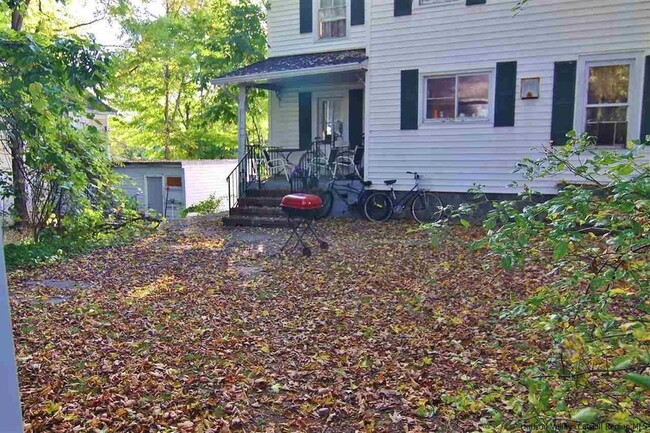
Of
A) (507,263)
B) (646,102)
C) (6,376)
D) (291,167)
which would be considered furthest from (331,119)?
(6,376)

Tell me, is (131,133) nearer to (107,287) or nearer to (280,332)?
(107,287)

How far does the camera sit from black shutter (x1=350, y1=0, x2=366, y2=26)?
12488 millimetres

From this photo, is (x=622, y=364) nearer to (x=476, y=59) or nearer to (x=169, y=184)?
(x=476, y=59)

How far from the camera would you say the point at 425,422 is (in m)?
3.16

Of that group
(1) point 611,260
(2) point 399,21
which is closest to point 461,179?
(2) point 399,21

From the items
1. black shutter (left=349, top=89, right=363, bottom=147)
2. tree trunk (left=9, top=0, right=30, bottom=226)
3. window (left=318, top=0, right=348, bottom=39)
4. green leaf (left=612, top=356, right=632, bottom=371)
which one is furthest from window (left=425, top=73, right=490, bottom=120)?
green leaf (left=612, top=356, right=632, bottom=371)

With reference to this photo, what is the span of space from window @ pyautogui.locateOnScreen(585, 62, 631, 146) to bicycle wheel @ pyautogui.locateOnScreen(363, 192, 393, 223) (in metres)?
4.23

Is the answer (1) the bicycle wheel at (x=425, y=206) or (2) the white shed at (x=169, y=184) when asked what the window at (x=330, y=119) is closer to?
(1) the bicycle wheel at (x=425, y=206)

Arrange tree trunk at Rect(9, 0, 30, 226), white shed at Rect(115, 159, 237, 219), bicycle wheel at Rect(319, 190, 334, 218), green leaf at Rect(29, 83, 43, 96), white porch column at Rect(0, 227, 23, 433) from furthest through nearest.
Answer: white shed at Rect(115, 159, 237, 219) < bicycle wheel at Rect(319, 190, 334, 218) < tree trunk at Rect(9, 0, 30, 226) < green leaf at Rect(29, 83, 43, 96) < white porch column at Rect(0, 227, 23, 433)

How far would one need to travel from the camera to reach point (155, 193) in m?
18.5

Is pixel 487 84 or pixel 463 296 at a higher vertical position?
pixel 487 84

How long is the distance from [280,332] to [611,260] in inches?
129

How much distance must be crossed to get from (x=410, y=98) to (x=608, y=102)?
3826 mm

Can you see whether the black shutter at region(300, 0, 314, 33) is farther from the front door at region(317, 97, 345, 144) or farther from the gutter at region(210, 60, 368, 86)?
the gutter at region(210, 60, 368, 86)
